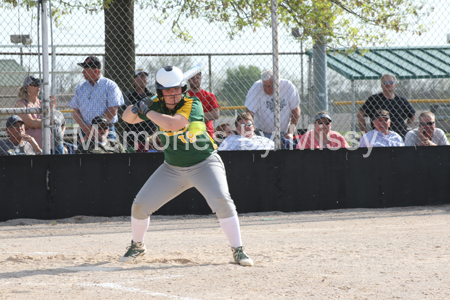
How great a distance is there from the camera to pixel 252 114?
348 inches

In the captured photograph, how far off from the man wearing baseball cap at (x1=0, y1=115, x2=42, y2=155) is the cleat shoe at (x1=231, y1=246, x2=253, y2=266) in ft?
14.3

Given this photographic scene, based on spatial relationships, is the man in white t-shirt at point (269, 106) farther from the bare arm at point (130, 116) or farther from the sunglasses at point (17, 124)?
the bare arm at point (130, 116)

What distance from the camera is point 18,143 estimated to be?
8.05 m

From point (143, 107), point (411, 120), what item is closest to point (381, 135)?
point (411, 120)

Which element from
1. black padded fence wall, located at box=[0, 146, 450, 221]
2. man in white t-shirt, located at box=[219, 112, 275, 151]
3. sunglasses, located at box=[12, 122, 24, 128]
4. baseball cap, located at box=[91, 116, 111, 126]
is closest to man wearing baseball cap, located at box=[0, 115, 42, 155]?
sunglasses, located at box=[12, 122, 24, 128]

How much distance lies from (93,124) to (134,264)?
3.63 m

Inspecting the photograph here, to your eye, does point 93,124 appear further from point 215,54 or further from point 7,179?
point 215,54

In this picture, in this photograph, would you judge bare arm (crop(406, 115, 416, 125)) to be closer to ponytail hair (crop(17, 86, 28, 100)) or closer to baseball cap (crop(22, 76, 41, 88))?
baseball cap (crop(22, 76, 41, 88))

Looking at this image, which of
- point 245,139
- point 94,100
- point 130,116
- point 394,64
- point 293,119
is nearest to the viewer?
point 130,116

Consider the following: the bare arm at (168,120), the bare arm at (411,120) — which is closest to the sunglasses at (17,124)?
the bare arm at (168,120)

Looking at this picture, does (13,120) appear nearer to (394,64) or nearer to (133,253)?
(133,253)

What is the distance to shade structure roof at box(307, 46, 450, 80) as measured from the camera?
12.3 m

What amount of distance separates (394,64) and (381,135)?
4284 millimetres

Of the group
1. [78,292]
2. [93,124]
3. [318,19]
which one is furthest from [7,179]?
[318,19]
